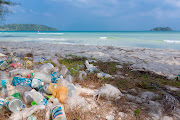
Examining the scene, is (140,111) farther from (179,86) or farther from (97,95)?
(179,86)

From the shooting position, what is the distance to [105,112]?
1.68 metres

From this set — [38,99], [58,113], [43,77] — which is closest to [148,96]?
[58,113]

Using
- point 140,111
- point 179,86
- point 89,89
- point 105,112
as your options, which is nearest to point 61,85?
point 89,89

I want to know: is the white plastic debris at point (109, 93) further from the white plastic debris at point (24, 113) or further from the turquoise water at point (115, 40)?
the turquoise water at point (115, 40)

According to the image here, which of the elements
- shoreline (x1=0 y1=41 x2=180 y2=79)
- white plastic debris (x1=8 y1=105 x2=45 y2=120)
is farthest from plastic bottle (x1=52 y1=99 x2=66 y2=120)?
shoreline (x1=0 y1=41 x2=180 y2=79)

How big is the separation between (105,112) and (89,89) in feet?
1.92

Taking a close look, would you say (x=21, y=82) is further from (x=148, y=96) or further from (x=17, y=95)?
(x=148, y=96)

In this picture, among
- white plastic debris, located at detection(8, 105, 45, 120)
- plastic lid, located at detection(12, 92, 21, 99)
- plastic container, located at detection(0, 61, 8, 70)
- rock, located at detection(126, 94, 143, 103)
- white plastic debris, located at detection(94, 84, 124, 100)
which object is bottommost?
rock, located at detection(126, 94, 143, 103)

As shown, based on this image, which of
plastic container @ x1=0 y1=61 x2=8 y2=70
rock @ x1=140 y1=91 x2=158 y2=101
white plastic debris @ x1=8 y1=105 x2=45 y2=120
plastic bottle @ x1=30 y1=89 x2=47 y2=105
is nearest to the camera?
white plastic debris @ x1=8 y1=105 x2=45 y2=120

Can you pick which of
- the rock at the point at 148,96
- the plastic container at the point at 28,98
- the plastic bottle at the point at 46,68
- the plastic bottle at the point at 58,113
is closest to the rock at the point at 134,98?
the rock at the point at 148,96

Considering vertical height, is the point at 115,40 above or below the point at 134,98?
above

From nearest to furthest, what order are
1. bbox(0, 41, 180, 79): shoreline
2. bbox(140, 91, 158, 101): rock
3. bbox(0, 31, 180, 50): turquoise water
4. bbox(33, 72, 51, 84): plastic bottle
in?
bbox(140, 91, 158, 101): rock < bbox(33, 72, 51, 84): plastic bottle < bbox(0, 41, 180, 79): shoreline < bbox(0, 31, 180, 50): turquoise water

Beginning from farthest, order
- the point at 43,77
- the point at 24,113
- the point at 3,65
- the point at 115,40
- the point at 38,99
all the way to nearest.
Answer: the point at 115,40 < the point at 3,65 < the point at 43,77 < the point at 38,99 < the point at 24,113

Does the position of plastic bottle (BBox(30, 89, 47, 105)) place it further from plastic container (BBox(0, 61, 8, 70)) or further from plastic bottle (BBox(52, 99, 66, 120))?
plastic container (BBox(0, 61, 8, 70))
